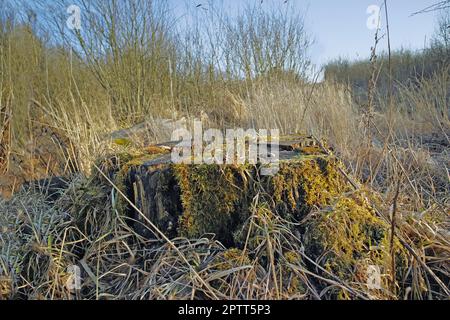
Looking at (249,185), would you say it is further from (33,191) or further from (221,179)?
(33,191)

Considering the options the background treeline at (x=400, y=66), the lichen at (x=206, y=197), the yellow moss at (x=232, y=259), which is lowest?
the yellow moss at (x=232, y=259)

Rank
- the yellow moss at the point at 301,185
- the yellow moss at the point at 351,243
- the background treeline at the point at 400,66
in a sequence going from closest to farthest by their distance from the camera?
the yellow moss at the point at 351,243
the yellow moss at the point at 301,185
the background treeline at the point at 400,66

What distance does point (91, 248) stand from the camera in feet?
4.55

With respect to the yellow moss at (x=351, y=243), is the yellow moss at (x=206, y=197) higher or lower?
higher

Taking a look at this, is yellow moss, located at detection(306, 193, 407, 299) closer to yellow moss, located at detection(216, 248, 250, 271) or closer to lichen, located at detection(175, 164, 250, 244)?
yellow moss, located at detection(216, 248, 250, 271)

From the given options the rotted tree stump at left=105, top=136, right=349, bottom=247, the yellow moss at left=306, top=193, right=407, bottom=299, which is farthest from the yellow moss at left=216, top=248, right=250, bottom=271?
the yellow moss at left=306, top=193, right=407, bottom=299

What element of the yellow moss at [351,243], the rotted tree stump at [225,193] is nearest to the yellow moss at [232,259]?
the rotted tree stump at [225,193]

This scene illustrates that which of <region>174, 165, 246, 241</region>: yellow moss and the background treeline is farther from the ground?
the background treeline

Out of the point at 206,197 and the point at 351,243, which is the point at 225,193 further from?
the point at 351,243

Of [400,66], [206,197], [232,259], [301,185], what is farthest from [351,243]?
[400,66]

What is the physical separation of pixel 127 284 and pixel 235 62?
7.42 metres

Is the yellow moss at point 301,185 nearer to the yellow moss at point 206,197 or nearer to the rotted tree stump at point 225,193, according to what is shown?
the rotted tree stump at point 225,193

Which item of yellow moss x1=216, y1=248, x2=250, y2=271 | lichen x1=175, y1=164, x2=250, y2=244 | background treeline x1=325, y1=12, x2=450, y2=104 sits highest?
background treeline x1=325, y1=12, x2=450, y2=104
